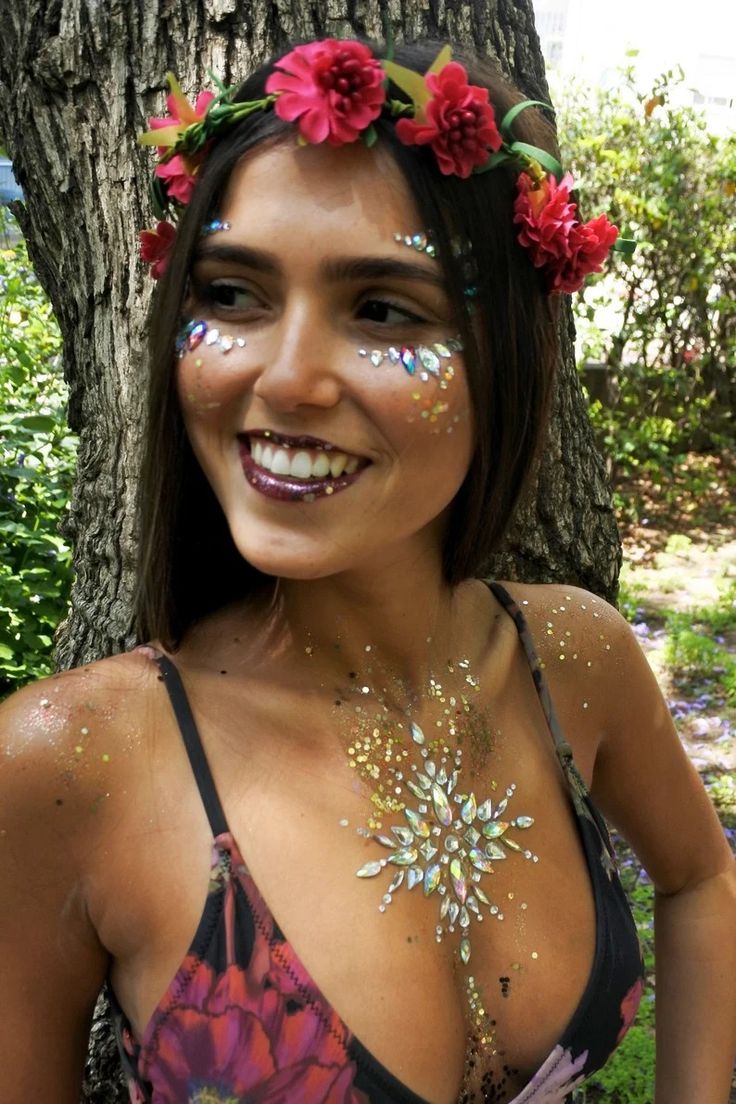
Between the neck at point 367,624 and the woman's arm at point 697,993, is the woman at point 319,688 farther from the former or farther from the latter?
the woman's arm at point 697,993

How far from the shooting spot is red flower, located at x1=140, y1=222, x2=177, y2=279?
4.99 feet

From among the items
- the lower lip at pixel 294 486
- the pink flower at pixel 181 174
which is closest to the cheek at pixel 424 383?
the lower lip at pixel 294 486

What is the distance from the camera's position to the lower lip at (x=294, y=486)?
1.32 m

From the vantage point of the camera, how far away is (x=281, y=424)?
4.29ft

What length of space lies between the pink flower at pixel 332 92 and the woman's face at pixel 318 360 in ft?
0.13

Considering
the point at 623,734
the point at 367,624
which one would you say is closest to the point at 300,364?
the point at 367,624

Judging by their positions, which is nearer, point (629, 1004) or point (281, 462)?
point (281, 462)

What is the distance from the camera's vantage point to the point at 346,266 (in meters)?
1.30

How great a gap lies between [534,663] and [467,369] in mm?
584

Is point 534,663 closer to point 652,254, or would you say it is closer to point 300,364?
point 300,364

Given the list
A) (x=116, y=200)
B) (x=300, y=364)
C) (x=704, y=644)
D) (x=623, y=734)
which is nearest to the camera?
(x=300, y=364)

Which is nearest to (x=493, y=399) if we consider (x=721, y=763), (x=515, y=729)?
(x=515, y=729)

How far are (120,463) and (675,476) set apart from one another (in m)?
6.01

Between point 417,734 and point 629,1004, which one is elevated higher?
point 417,734
